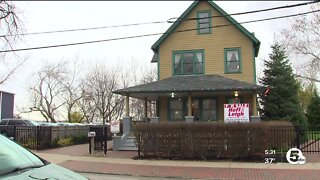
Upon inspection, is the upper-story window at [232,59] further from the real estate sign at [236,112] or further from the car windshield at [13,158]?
the car windshield at [13,158]

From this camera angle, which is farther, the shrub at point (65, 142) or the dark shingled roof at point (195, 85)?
the shrub at point (65, 142)

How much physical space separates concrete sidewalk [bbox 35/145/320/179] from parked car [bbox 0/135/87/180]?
10.3 metres

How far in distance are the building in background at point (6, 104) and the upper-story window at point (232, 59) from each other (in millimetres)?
39269

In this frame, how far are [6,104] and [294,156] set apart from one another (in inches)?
1936

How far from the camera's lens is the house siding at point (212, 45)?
27.3 m

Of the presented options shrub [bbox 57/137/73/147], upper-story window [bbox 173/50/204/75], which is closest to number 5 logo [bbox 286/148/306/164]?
upper-story window [bbox 173/50/204/75]

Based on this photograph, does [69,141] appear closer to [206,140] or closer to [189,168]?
[206,140]

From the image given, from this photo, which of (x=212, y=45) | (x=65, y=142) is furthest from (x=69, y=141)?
(x=212, y=45)

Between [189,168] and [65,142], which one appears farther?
[65,142]

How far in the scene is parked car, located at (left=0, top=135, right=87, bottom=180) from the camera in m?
3.90

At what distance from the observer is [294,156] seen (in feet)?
59.1

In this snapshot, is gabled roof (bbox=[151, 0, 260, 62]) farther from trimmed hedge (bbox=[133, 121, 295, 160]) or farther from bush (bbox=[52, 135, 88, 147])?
trimmed hedge (bbox=[133, 121, 295, 160])

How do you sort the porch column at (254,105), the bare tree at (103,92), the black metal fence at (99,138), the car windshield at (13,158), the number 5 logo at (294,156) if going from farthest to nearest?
the bare tree at (103,92) → the porch column at (254,105) → the black metal fence at (99,138) → the number 5 logo at (294,156) → the car windshield at (13,158)

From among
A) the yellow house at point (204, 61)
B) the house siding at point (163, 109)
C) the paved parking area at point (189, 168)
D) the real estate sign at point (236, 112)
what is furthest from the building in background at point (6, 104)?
the real estate sign at point (236, 112)
